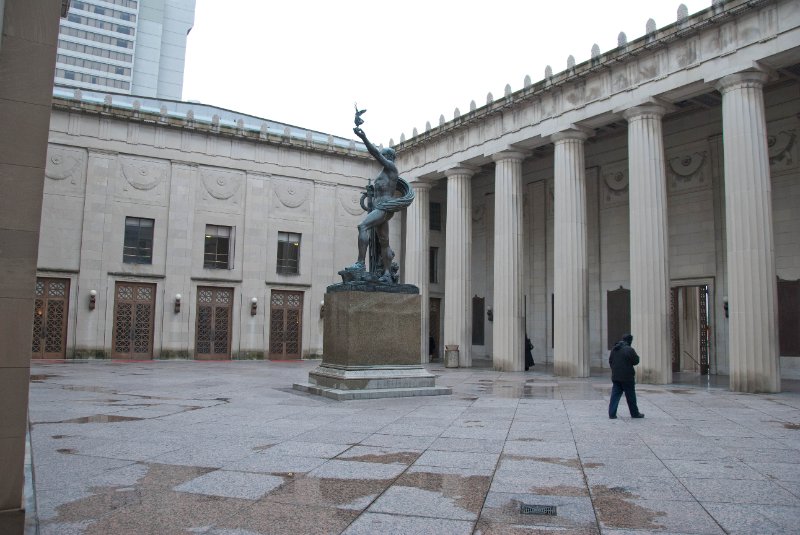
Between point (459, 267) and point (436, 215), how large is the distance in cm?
863

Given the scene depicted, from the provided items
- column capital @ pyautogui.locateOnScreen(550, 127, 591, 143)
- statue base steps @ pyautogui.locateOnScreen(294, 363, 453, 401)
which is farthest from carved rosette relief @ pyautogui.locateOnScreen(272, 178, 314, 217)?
statue base steps @ pyautogui.locateOnScreen(294, 363, 453, 401)

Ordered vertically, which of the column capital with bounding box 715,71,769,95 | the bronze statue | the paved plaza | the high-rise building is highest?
the high-rise building

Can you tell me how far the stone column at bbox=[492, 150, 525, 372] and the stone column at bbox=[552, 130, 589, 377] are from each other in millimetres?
2749

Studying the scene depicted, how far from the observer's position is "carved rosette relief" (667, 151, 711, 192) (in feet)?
82.6

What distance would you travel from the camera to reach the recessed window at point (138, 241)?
28.7m

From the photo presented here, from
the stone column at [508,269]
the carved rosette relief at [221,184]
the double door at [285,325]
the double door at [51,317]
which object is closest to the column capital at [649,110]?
Result: the stone column at [508,269]

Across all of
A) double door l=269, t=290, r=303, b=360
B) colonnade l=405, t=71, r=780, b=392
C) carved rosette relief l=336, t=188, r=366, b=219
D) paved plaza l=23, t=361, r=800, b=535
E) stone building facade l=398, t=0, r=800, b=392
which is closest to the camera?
paved plaza l=23, t=361, r=800, b=535

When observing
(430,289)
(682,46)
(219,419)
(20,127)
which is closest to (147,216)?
(430,289)

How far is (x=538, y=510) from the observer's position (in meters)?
5.29

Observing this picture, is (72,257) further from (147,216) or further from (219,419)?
(219,419)

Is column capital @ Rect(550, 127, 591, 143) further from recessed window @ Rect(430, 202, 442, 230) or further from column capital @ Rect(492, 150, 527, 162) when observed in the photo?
recessed window @ Rect(430, 202, 442, 230)

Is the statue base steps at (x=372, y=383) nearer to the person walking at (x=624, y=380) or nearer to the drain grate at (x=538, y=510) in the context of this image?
the person walking at (x=624, y=380)

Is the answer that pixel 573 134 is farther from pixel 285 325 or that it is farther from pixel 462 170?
pixel 285 325

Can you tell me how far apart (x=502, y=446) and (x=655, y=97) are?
16856 millimetres
